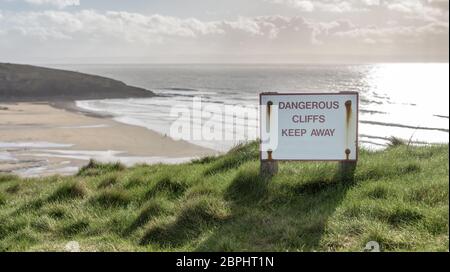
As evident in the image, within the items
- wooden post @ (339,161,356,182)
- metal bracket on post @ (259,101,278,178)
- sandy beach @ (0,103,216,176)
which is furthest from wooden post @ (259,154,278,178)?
sandy beach @ (0,103,216,176)

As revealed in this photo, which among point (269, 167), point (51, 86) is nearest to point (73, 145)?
point (269, 167)

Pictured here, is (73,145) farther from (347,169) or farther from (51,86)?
(51,86)

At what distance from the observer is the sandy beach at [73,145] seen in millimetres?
19619

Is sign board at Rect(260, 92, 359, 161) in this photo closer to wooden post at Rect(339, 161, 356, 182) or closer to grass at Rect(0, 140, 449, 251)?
wooden post at Rect(339, 161, 356, 182)

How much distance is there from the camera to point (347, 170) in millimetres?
6594

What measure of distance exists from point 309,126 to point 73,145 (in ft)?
64.8

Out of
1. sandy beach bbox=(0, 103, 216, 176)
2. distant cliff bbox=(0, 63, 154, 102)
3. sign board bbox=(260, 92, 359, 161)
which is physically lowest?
sandy beach bbox=(0, 103, 216, 176)

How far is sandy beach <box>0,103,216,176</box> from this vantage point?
19.6m

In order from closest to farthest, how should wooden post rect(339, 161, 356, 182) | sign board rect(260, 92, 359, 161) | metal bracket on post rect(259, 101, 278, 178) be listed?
wooden post rect(339, 161, 356, 182) < sign board rect(260, 92, 359, 161) < metal bracket on post rect(259, 101, 278, 178)

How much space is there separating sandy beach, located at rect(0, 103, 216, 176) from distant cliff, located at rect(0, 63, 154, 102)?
18.1 m

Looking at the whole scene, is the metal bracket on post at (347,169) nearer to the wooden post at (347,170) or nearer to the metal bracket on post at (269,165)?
the wooden post at (347,170)

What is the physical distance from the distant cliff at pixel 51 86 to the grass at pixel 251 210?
4713 centimetres

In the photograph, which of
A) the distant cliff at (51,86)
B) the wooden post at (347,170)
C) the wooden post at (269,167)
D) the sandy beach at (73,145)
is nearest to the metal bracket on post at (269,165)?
the wooden post at (269,167)
